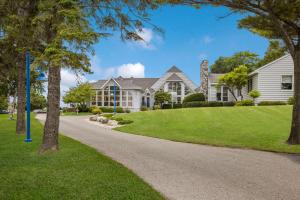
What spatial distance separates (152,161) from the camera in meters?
8.48

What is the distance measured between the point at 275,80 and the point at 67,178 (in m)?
28.1

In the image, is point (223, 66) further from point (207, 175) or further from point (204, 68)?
point (207, 175)

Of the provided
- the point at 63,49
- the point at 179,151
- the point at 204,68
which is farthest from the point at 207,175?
the point at 204,68

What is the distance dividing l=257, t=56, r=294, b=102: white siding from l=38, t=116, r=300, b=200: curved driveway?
21.1 meters

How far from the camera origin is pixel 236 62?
197 ft

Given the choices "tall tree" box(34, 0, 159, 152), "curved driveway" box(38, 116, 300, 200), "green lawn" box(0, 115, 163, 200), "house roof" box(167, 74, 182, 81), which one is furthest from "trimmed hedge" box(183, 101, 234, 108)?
"green lawn" box(0, 115, 163, 200)

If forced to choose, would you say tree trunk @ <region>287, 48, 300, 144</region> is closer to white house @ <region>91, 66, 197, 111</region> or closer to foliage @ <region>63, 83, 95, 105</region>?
foliage @ <region>63, 83, 95, 105</region>

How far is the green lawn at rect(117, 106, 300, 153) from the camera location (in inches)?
496

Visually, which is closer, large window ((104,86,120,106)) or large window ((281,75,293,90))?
large window ((281,75,293,90))

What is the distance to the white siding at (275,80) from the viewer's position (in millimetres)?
29562

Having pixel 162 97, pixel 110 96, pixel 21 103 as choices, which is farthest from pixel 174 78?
pixel 21 103

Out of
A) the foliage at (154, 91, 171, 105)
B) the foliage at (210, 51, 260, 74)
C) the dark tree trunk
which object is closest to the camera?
the dark tree trunk

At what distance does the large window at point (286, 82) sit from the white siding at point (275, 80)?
1.04 feet

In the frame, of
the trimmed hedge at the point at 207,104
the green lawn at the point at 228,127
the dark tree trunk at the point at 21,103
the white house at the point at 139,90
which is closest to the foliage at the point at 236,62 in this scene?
the white house at the point at 139,90
